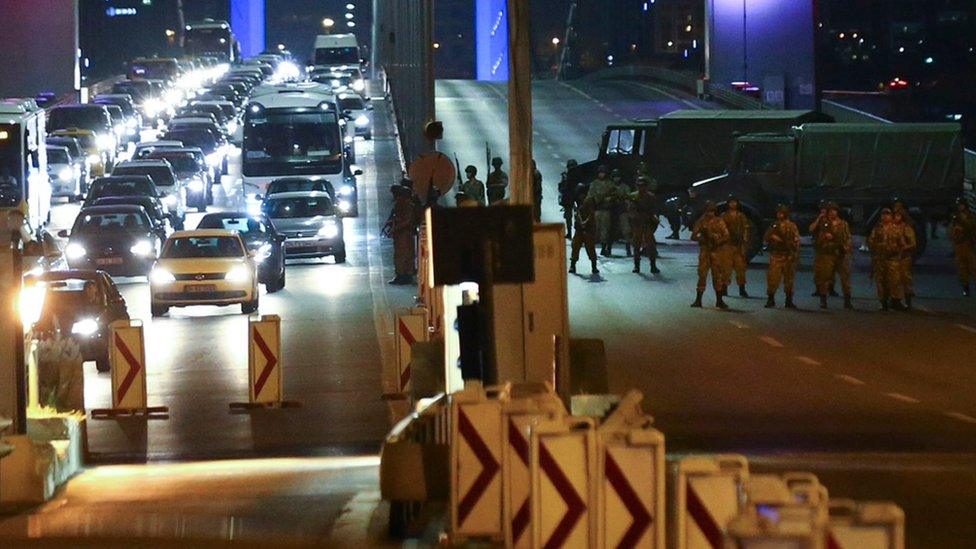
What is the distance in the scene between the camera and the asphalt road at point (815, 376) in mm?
14938

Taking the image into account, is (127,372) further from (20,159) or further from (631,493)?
(20,159)

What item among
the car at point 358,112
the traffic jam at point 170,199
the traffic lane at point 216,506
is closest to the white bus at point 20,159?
the traffic jam at point 170,199

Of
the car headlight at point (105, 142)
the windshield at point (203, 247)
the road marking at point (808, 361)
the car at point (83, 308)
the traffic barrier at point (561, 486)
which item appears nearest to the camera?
the traffic barrier at point (561, 486)

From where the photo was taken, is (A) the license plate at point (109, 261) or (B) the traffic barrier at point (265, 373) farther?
(A) the license plate at point (109, 261)

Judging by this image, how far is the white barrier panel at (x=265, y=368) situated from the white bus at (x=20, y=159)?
14.9m

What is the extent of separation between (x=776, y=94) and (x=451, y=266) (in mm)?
55481

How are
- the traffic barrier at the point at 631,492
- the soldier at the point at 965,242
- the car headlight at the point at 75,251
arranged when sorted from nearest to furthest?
the traffic barrier at the point at 631,492, the soldier at the point at 965,242, the car headlight at the point at 75,251

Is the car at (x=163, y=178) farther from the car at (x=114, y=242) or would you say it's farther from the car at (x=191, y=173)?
the car at (x=114, y=242)

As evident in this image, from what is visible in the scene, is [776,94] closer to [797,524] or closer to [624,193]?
[624,193]

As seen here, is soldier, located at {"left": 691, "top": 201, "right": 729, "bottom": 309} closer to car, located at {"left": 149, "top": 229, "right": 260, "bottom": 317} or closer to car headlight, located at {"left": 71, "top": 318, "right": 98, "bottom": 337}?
car, located at {"left": 149, "top": 229, "right": 260, "bottom": 317}

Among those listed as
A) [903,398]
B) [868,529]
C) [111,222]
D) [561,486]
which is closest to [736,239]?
[903,398]

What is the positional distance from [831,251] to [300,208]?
1355 cm

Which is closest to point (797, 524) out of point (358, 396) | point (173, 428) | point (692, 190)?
point (173, 428)

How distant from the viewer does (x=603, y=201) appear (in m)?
34.8
